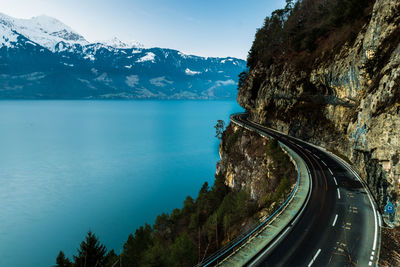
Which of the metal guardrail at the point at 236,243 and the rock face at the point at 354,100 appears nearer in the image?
the metal guardrail at the point at 236,243

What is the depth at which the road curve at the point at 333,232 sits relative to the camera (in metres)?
12.1

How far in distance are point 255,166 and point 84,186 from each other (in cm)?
5971

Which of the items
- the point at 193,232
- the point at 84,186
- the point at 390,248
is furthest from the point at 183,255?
the point at 84,186

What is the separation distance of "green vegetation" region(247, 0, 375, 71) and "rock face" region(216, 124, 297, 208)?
22516 millimetres

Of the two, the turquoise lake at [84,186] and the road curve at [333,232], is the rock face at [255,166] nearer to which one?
the road curve at [333,232]

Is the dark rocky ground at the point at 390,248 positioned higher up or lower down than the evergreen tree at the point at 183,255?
higher up

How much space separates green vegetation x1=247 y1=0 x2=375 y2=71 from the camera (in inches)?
1505

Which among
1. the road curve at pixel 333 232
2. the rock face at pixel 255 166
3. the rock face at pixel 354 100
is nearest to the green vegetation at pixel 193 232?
the rock face at pixel 255 166

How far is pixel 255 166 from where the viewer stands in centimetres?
4094

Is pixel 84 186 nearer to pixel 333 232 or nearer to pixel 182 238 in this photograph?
pixel 182 238

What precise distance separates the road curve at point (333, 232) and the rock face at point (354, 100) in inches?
68.1

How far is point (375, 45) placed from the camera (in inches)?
995

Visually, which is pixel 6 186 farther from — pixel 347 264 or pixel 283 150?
pixel 347 264

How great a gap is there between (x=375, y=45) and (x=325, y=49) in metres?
19.3
